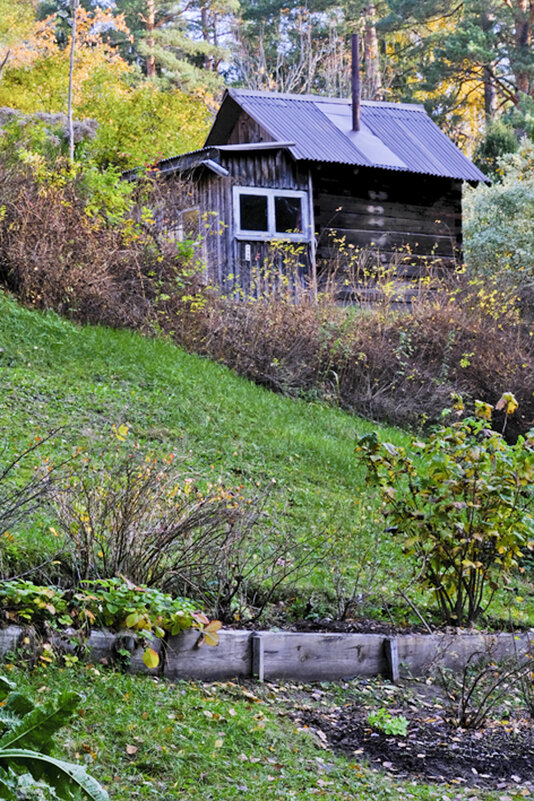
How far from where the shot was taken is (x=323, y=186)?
20891mm

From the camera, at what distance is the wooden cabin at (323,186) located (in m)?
19.6

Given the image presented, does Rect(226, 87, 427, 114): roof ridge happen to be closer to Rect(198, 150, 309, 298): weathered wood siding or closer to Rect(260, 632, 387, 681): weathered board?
Rect(198, 150, 309, 298): weathered wood siding

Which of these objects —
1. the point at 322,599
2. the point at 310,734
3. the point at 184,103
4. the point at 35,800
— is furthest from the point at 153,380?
the point at 184,103

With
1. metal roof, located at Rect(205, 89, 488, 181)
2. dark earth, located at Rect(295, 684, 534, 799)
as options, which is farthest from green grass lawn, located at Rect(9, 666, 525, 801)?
metal roof, located at Rect(205, 89, 488, 181)

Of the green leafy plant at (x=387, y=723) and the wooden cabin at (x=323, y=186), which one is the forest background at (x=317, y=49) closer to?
the wooden cabin at (x=323, y=186)

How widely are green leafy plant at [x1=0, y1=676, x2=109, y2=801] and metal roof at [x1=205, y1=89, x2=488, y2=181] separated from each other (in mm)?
17686

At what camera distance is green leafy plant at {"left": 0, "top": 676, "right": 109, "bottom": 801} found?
2.76 metres

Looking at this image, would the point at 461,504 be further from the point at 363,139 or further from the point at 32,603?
the point at 363,139

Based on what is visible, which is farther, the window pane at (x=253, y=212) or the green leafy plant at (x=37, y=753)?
the window pane at (x=253, y=212)

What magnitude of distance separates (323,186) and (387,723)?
681 inches

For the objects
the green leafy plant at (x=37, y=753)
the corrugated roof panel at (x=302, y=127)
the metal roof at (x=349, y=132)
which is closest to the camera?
the green leafy plant at (x=37, y=753)

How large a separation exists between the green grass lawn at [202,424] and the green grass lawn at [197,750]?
1677 mm

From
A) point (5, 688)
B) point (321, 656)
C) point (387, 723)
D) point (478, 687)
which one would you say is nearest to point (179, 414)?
point (321, 656)

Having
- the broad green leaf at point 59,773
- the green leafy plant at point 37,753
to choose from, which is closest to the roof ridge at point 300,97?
the green leafy plant at point 37,753
